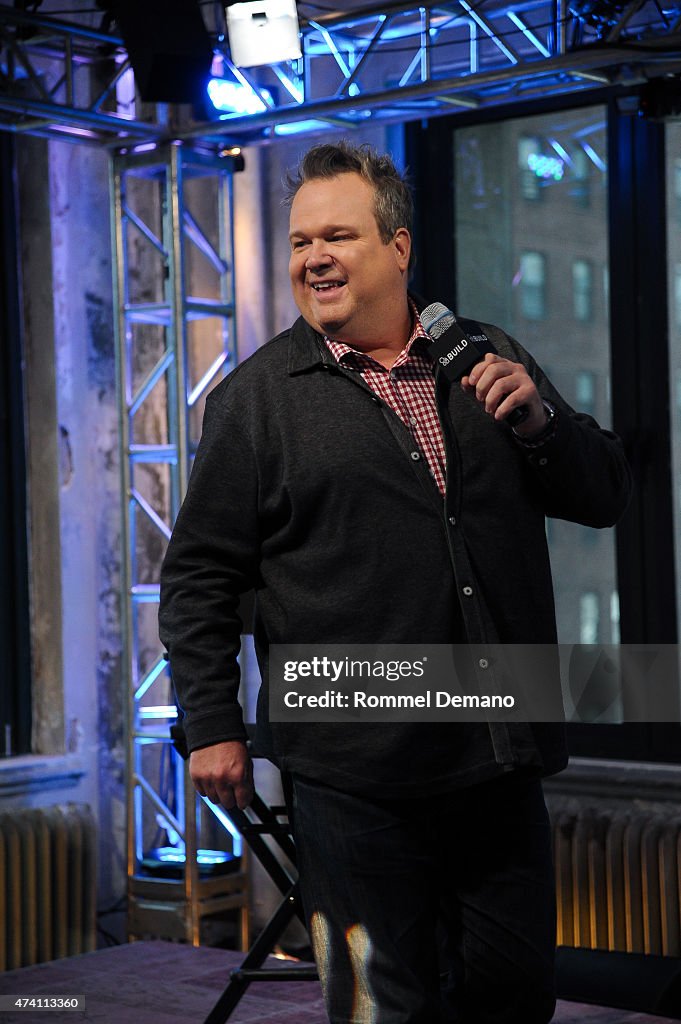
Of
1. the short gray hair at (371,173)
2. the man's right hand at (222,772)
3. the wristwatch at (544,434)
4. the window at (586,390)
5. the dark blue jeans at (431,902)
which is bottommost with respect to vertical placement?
the dark blue jeans at (431,902)

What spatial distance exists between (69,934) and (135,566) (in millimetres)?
1321

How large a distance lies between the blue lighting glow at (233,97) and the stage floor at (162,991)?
2.83 m

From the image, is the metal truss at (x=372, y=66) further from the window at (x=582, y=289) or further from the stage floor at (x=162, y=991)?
the stage floor at (x=162, y=991)

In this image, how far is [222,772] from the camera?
2.06 meters

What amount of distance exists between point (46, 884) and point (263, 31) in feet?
9.58

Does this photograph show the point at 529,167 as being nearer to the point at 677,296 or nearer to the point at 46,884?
the point at 677,296

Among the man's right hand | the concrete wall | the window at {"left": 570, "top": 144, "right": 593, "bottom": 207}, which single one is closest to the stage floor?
the concrete wall

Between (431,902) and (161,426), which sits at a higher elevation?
(161,426)

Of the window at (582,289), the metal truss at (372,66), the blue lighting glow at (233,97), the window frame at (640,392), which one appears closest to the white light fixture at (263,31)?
the metal truss at (372,66)

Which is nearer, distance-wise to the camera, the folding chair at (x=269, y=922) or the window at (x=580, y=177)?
the folding chair at (x=269, y=922)

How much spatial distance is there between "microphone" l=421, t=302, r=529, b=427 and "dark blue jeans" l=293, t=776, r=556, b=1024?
0.57 m

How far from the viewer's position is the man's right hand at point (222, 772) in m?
2.07

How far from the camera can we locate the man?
1995mm

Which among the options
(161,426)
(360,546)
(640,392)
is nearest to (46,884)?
(161,426)
